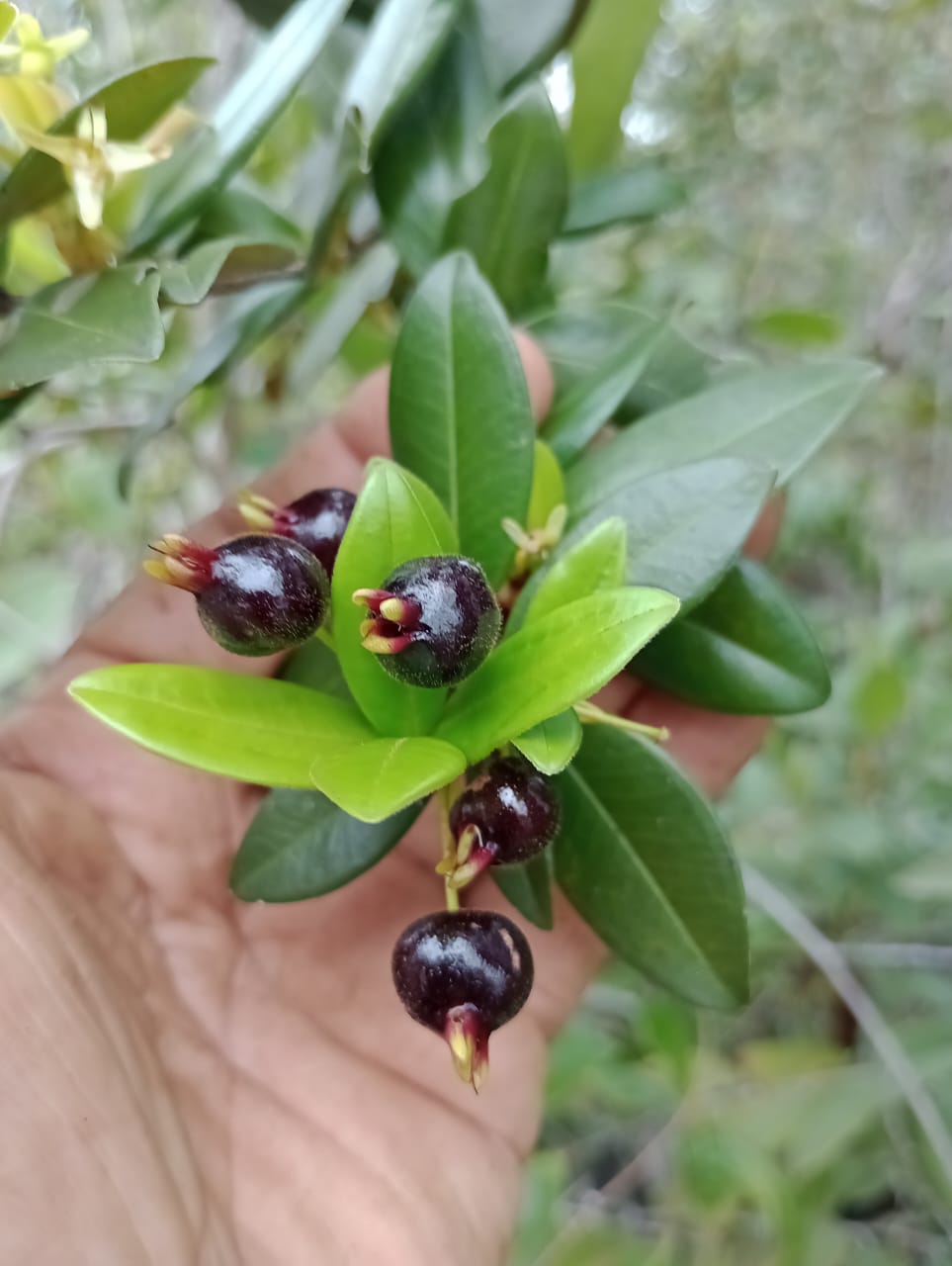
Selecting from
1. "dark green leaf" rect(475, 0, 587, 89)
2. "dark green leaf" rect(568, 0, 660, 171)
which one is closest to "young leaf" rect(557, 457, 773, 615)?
"dark green leaf" rect(475, 0, 587, 89)

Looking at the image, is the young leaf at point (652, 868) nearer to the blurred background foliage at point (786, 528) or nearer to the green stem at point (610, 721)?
the green stem at point (610, 721)

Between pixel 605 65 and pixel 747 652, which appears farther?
pixel 605 65

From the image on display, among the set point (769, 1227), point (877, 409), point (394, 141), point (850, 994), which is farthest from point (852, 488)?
point (394, 141)

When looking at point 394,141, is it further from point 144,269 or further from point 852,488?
point 852,488

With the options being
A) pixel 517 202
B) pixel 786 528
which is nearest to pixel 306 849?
pixel 517 202

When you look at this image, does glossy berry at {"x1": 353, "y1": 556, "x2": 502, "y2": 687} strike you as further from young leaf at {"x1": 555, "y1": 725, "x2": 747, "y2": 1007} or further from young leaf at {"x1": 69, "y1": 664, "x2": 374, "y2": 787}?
young leaf at {"x1": 555, "y1": 725, "x2": 747, "y2": 1007}

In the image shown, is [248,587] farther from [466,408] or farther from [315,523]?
[466,408]

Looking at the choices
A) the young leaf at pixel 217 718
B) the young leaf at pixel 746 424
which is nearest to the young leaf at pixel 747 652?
the young leaf at pixel 746 424
